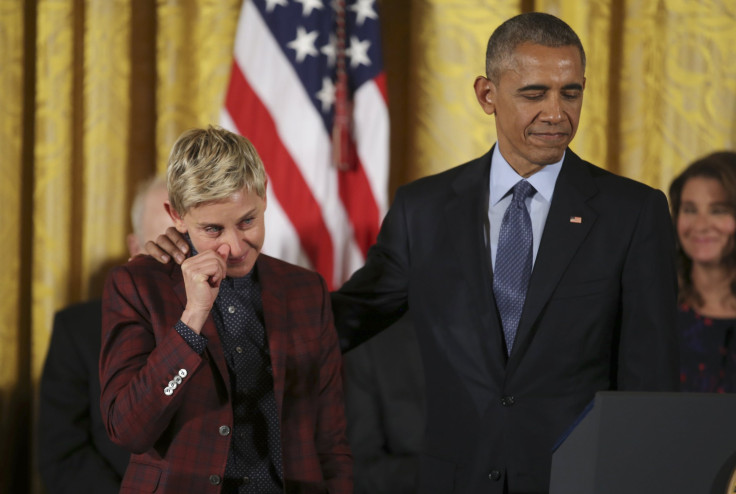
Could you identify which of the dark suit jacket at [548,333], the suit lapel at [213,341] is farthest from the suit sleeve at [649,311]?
the suit lapel at [213,341]

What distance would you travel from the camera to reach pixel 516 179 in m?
2.14

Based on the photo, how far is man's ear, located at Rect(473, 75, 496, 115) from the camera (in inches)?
84.2

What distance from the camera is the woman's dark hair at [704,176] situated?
3.33 m

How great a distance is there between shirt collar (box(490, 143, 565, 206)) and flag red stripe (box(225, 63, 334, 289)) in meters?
1.23

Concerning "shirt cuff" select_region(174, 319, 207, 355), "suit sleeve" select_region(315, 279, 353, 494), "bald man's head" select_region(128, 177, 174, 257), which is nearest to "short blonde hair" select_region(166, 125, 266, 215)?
"shirt cuff" select_region(174, 319, 207, 355)

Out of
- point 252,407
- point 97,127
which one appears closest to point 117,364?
point 252,407

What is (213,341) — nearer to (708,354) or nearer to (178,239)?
(178,239)

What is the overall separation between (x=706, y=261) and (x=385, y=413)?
4.21 feet

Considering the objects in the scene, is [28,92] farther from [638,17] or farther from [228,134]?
[638,17]

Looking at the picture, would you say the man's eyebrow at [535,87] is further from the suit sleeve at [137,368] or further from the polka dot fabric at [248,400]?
the suit sleeve at [137,368]

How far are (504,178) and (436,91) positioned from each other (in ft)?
4.78

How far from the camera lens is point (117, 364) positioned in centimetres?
171

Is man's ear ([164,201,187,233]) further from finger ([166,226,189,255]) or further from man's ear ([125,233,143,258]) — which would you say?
man's ear ([125,233,143,258])

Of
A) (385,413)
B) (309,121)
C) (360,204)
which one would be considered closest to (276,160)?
(309,121)
